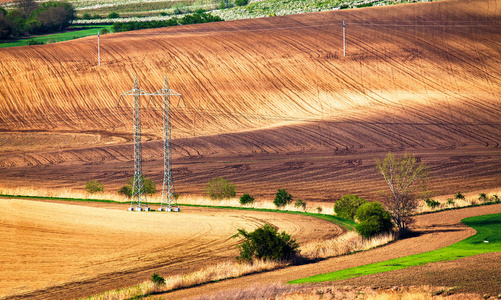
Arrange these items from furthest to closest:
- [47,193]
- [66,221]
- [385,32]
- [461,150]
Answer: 1. [385,32]
2. [461,150]
3. [47,193]
4. [66,221]

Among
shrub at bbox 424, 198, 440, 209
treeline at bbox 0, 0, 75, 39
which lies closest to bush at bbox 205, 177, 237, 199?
shrub at bbox 424, 198, 440, 209

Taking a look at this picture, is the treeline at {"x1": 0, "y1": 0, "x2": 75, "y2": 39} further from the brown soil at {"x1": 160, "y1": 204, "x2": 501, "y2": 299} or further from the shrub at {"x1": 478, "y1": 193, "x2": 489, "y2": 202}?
the brown soil at {"x1": 160, "y1": 204, "x2": 501, "y2": 299}

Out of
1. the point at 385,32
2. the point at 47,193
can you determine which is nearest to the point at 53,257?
the point at 47,193

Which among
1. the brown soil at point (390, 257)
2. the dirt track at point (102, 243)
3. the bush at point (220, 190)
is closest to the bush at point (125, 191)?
the bush at point (220, 190)

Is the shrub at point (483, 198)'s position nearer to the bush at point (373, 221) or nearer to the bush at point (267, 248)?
the bush at point (373, 221)

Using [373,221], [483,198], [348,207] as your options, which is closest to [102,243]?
[373,221]

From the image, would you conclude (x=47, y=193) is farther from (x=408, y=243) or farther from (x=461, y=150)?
(x=461, y=150)
